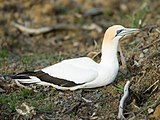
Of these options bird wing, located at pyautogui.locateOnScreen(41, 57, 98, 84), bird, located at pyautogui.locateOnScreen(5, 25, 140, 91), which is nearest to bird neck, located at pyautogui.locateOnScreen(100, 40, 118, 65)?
bird, located at pyautogui.locateOnScreen(5, 25, 140, 91)

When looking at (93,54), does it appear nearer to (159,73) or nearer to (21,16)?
(159,73)

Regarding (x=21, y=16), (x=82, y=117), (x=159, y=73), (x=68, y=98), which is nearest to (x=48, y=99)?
(x=68, y=98)

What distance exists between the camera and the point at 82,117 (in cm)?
465

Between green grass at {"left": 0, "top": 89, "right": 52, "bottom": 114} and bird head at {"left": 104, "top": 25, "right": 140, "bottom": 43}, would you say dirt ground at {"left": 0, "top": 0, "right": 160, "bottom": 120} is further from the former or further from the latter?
bird head at {"left": 104, "top": 25, "right": 140, "bottom": 43}

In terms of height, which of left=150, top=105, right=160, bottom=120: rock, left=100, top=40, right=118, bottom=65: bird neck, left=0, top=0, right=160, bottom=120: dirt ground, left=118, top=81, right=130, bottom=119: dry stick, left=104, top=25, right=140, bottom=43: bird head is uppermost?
left=104, top=25, right=140, bottom=43: bird head

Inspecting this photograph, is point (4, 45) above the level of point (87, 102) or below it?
below

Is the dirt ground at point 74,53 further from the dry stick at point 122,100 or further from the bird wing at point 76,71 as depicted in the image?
the bird wing at point 76,71

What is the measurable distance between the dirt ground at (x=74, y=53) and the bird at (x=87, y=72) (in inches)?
5.4

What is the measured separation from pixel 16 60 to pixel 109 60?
72.4 inches

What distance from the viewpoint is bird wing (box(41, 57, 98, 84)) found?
4.85 m

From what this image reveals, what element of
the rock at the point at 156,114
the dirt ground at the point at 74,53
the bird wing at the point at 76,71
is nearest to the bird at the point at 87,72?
the bird wing at the point at 76,71

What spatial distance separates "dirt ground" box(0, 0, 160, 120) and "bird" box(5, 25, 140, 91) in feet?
0.45

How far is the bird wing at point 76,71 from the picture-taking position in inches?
191

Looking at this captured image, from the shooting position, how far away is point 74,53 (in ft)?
22.6
